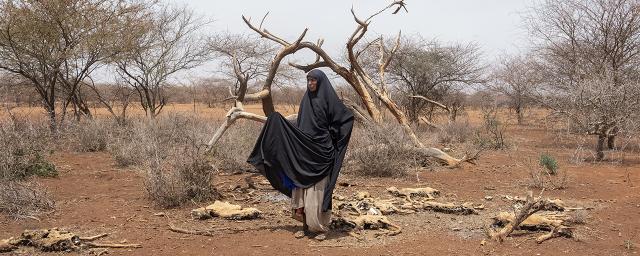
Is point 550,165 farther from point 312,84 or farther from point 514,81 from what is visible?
point 514,81

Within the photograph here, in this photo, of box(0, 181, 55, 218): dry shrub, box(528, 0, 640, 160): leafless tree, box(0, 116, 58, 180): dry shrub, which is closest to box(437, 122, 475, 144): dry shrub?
box(528, 0, 640, 160): leafless tree

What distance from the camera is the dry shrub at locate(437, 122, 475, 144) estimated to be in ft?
41.6

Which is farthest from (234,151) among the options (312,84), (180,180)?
(312,84)

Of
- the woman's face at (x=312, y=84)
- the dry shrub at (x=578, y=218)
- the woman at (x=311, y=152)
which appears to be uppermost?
the woman's face at (x=312, y=84)

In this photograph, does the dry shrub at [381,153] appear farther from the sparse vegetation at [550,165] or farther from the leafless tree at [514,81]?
the leafless tree at [514,81]

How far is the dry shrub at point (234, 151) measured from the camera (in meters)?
7.89

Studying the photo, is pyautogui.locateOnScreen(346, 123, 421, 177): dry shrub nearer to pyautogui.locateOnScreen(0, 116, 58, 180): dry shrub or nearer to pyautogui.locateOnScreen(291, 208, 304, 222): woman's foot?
pyautogui.locateOnScreen(291, 208, 304, 222): woman's foot

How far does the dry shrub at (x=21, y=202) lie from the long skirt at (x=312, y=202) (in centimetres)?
264

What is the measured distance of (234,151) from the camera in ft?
26.3

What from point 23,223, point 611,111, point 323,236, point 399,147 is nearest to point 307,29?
point 399,147

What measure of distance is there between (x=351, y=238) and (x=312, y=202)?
1.62ft

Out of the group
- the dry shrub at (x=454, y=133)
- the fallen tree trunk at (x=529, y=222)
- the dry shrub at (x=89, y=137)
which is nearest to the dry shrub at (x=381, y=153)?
the fallen tree trunk at (x=529, y=222)

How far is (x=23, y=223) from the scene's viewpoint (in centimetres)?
500

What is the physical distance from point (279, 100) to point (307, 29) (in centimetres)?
2891
